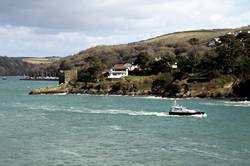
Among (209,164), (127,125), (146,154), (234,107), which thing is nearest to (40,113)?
(127,125)

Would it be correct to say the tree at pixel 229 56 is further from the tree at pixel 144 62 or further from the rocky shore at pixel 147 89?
the tree at pixel 144 62

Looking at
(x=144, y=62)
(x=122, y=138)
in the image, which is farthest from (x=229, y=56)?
(x=122, y=138)

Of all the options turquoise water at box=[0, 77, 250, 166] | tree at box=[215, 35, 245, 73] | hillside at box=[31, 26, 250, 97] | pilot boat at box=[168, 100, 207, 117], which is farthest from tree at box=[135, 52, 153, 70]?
pilot boat at box=[168, 100, 207, 117]

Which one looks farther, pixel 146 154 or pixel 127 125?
pixel 127 125

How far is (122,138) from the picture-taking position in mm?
55719

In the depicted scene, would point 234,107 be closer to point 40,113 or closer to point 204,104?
point 204,104

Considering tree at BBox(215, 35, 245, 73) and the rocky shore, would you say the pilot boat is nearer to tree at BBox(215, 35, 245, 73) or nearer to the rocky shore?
the rocky shore

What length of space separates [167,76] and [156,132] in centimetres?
7844

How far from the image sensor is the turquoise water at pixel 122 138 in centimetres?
4372

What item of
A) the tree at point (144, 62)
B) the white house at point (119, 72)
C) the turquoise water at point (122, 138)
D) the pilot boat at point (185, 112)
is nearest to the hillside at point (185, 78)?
the tree at point (144, 62)

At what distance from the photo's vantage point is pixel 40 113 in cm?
8525

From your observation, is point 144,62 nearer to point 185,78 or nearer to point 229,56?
point 185,78

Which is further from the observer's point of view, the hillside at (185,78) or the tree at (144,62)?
the tree at (144,62)

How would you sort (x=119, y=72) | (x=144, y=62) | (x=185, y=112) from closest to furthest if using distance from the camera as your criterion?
(x=185, y=112)
(x=144, y=62)
(x=119, y=72)
